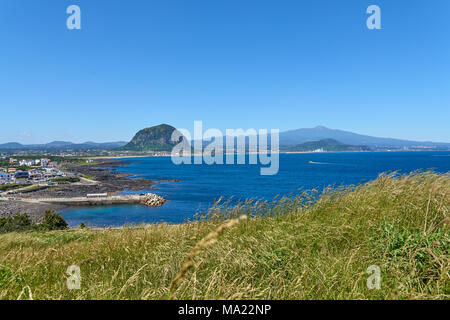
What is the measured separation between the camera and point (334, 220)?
4906 millimetres

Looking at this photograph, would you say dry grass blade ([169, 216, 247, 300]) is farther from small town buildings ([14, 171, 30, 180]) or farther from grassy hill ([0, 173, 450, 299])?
small town buildings ([14, 171, 30, 180])

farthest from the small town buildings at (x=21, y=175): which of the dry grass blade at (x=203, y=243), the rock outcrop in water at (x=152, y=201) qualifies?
the dry grass blade at (x=203, y=243)

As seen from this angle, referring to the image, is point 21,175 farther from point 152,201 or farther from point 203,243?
point 203,243

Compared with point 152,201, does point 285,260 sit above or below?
above

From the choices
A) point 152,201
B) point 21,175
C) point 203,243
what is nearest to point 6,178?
point 21,175

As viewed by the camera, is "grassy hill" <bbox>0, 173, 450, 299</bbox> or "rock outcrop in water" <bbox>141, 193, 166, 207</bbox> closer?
"grassy hill" <bbox>0, 173, 450, 299</bbox>

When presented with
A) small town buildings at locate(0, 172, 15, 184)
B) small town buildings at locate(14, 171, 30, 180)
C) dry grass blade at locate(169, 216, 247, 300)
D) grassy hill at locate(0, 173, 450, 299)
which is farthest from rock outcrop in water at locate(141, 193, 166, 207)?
small town buildings at locate(14, 171, 30, 180)

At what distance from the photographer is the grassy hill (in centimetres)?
268

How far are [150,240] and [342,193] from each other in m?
5.40

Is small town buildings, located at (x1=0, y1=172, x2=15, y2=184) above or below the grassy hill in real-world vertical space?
below

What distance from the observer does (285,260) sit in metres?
3.60

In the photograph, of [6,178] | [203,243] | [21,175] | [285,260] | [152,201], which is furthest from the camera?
[21,175]
